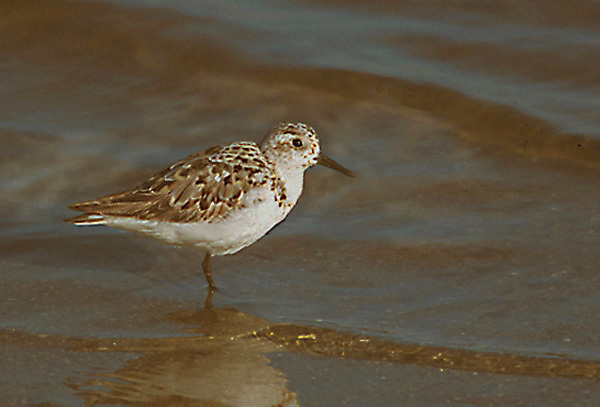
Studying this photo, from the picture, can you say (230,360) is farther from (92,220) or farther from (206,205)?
(92,220)

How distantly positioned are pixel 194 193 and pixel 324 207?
2.29m

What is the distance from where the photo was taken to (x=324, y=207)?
10.2m

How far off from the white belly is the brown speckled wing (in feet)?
0.16

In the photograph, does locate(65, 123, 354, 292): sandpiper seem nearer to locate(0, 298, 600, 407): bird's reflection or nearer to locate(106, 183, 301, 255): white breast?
locate(106, 183, 301, 255): white breast

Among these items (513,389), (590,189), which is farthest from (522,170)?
(513,389)

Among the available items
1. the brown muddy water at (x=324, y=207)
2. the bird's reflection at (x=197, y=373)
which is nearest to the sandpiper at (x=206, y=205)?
the brown muddy water at (x=324, y=207)

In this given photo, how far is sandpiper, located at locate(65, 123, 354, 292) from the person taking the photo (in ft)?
26.2

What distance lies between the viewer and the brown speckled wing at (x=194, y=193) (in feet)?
26.2

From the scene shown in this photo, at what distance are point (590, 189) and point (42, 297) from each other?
5367mm

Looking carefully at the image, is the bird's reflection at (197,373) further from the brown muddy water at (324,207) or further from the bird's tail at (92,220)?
the bird's tail at (92,220)

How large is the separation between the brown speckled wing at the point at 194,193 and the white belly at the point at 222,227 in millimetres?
50

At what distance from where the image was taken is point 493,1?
14.1 m

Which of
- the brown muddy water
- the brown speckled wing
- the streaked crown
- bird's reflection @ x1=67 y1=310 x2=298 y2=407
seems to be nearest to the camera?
bird's reflection @ x1=67 y1=310 x2=298 y2=407

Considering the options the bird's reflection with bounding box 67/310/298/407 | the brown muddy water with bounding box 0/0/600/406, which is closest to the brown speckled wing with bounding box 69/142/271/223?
the brown muddy water with bounding box 0/0/600/406
